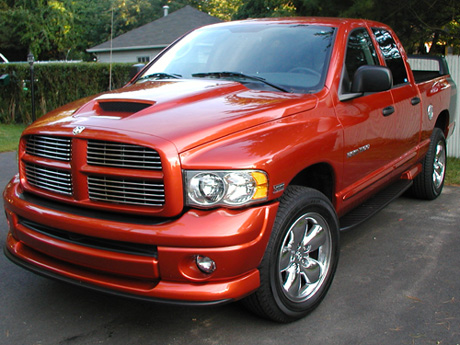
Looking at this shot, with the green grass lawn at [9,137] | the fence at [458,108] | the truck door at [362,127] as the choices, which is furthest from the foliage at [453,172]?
the green grass lawn at [9,137]

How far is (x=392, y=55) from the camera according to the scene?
16.7ft

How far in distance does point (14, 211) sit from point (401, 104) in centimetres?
327

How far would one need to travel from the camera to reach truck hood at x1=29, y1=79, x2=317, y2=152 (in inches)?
114

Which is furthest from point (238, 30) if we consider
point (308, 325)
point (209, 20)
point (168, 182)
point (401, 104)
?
point (209, 20)

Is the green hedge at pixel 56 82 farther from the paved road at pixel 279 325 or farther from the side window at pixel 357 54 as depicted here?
the paved road at pixel 279 325

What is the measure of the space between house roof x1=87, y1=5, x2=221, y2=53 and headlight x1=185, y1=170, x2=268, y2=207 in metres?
28.4

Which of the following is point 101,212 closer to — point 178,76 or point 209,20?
point 178,76

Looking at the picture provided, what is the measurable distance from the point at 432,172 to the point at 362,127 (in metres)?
2.30

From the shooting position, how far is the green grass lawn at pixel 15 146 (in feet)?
23.8

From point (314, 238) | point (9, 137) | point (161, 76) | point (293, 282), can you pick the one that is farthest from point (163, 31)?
point (293, 282)

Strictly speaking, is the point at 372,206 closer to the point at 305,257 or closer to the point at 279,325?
the point at 305,257

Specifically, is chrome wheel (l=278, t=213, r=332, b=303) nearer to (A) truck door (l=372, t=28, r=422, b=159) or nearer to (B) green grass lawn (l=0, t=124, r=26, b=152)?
(A) truck door (l=372, t=28, r=422, b=159)

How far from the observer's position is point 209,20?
107 ft

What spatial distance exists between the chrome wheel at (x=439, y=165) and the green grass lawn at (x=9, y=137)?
7.32 meters
